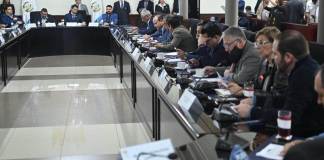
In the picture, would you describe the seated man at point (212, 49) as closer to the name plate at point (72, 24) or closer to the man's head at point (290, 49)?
the man's head at point (290, 49)

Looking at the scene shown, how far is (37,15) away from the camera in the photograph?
535 inches

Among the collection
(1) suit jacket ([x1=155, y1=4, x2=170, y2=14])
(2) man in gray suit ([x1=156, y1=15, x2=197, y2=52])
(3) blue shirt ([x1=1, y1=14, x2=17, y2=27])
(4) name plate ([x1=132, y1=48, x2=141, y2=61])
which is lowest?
(4) name plate ([x1=132, y1=48, x2=141, y2=61])

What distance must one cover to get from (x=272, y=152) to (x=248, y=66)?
1984 mm

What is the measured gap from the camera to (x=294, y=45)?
2.54m

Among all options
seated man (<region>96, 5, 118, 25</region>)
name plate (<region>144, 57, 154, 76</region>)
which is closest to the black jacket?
name plate (<region>144, 57, 154, 76</region>)

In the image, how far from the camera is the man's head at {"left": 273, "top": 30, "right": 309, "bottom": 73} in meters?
2.53

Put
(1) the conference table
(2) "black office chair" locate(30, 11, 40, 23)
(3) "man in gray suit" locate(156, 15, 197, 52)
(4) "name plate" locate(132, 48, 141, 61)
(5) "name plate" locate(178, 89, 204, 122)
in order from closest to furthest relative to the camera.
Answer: (1) the conference table
(5) "name plate" locate(178, 89, 204, 122)
(4) "name plate" locate(132, 48, 141, 61)
(3) "man in gray suit" locate(156, 15, 197, 52)
(2) "black office chair" locate(30, 11, 40, 23)

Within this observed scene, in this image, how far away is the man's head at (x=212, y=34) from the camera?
194 inches

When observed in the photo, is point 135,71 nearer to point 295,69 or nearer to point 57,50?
point 295,69

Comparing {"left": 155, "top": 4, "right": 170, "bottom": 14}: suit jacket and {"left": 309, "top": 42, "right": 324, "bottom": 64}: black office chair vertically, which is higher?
{"left": 155, "top": 4, "right": 170, "bottom": 14}: suit jacket

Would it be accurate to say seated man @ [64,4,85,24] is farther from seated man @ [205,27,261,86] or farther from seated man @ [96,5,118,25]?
seated man @ [205,27,261,86]

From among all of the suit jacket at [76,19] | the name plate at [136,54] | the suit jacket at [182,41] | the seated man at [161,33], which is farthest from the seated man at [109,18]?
the name plate at [136,54]

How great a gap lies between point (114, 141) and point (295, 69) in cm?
252

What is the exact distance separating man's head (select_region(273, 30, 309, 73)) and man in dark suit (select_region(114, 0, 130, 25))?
11.7 meters
